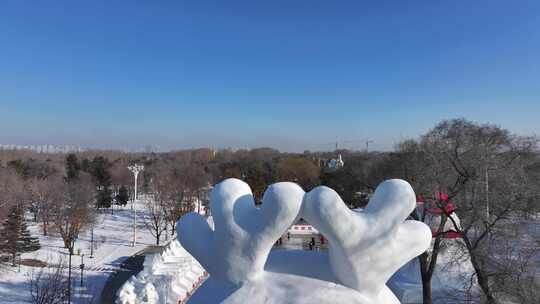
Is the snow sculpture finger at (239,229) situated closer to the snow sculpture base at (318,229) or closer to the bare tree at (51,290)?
the snow sculpture base at (318,229)

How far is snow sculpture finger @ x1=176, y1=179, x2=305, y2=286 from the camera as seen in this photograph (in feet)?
14.4

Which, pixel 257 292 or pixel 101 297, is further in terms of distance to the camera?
pixel 101 297

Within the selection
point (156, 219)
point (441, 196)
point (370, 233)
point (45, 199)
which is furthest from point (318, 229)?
point (45, 199)

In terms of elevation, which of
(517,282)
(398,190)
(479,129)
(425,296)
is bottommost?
(425,296)

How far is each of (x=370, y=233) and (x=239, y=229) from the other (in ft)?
5.12

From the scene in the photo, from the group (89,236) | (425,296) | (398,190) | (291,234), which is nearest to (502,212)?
(425,296)

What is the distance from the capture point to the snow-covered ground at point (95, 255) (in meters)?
16.7

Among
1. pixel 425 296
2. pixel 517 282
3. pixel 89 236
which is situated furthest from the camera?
pixel 89 236

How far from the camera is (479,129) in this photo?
16531 millimetres

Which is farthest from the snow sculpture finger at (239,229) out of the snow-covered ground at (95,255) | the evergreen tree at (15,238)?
the evergreen tree at (15,238)

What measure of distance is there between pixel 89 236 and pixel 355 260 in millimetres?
29845

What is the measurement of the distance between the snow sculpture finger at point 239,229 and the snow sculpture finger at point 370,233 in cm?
31

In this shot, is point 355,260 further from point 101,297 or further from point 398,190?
point 101,297

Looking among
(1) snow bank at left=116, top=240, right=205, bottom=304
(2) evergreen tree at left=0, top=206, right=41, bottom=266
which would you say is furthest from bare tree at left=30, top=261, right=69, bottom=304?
(2) evergreen tree at left=0, top=206, right=41, bottom=266
